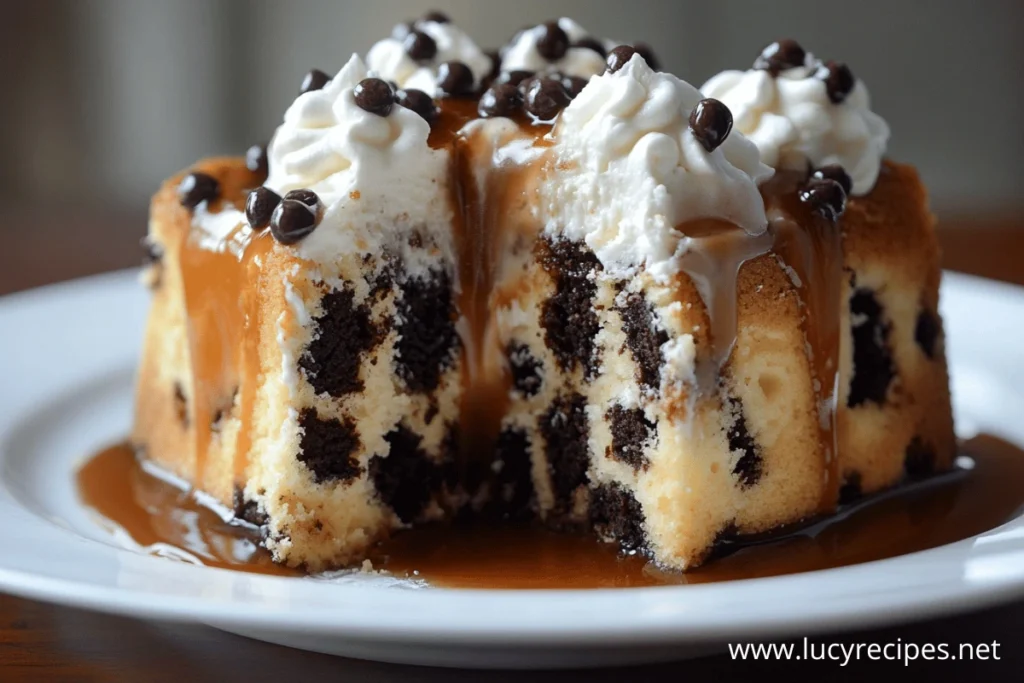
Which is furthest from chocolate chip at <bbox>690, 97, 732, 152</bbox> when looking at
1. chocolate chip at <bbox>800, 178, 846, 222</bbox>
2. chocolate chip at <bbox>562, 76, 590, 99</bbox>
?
chocolate chip at <bbox>562, 76, 590, 99</bbox>

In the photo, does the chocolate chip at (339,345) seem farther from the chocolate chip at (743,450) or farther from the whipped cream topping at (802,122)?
the whipped cream topping at (802,122)

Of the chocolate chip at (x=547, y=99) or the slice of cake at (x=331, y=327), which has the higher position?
the chocolate chip at (x=547, y=99)

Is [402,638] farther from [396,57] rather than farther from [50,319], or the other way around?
[50,319]

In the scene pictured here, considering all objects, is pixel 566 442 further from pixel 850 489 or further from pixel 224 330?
pixel 224 330

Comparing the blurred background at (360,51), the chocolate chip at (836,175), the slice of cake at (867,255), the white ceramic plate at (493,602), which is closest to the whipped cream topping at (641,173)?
the chocolate chip at (836,175)

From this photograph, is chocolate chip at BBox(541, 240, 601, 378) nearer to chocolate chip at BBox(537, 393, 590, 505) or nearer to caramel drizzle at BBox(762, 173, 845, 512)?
chocolate chip at BBox(537, 393, 590, 505)

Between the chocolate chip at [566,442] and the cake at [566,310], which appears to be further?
the chocolate chip at [566,442]

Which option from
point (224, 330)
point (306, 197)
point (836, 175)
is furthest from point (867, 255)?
point (224, 330)
